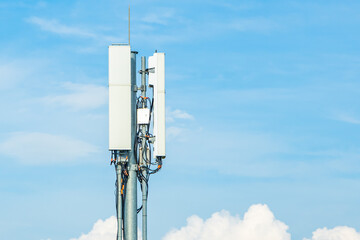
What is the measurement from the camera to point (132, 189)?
158 feet

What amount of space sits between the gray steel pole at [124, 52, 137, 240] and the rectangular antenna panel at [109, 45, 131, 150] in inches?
24.7

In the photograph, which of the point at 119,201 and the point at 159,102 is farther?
the point at 159,102

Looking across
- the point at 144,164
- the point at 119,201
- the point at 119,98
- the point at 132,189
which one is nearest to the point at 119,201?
the point at 119,201

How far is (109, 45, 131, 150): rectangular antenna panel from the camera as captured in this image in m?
Result: 47.7

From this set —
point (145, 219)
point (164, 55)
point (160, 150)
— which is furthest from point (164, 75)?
point (145, 219)

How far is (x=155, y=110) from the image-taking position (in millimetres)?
48625

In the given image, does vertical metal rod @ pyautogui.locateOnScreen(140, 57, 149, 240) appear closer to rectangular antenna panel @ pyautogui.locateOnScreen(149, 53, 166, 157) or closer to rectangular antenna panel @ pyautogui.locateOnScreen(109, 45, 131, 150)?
rectangular antenna panel @ pyautogui.locateOnScreen(149, 53, 166, 157)

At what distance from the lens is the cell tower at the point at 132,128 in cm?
4784

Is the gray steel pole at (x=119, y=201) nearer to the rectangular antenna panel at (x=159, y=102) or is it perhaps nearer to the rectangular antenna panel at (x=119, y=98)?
the rectangular antenna panel at (x=119, y=98)

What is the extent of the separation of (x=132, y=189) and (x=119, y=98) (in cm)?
528

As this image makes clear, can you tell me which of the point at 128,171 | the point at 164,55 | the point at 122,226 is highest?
the point at 164,55

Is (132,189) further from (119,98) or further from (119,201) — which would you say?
(119,98)

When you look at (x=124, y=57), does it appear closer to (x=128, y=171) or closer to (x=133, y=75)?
(x=133, y=75)

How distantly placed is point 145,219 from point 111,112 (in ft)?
21.1
